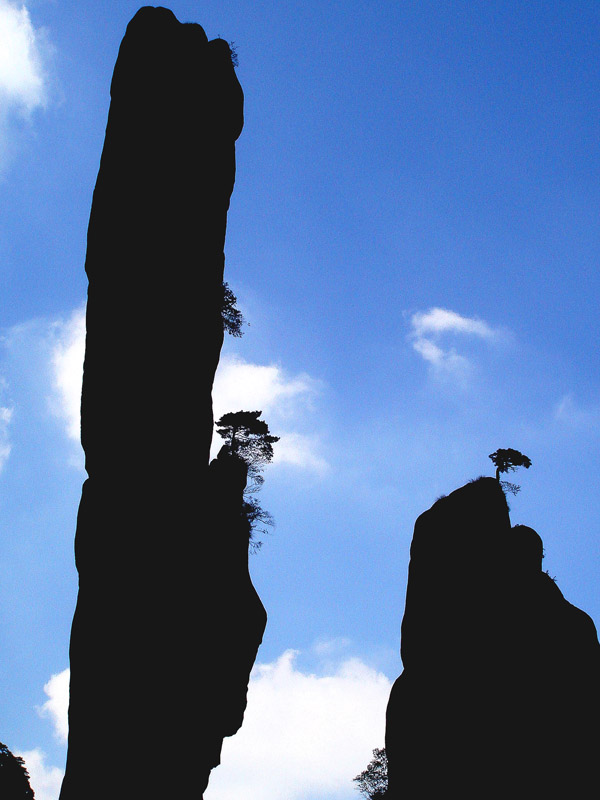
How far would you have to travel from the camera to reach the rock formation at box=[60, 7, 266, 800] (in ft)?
57.8

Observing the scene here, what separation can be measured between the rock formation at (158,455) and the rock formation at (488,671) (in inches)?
298

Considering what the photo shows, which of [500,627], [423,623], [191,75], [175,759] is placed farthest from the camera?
[423,623]

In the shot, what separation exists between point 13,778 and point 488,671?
28.7m

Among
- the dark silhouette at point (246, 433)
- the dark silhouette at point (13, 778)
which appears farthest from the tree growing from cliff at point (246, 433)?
the dark silhouette at point (13, 778)

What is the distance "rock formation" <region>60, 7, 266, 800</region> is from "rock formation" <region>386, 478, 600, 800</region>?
7.57m

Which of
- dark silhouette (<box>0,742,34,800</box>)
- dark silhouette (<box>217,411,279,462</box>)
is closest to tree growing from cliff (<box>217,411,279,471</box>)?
dark silhouette (<box>217,411,279,462</box>)

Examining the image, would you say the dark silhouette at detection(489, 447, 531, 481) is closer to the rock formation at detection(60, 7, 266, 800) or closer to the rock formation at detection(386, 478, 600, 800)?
the rock formation at detection(386, 478, 600, 800)

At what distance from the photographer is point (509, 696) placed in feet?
81.3

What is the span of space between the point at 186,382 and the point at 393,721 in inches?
674

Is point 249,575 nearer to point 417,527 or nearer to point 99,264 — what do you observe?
point 417,527

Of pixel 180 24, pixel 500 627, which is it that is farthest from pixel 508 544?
pixel 180 24

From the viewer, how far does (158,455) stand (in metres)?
20.1

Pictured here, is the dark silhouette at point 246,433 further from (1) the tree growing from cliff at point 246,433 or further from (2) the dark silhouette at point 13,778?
(2) the dark silhouette at point 13,778

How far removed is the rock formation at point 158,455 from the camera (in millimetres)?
17625
